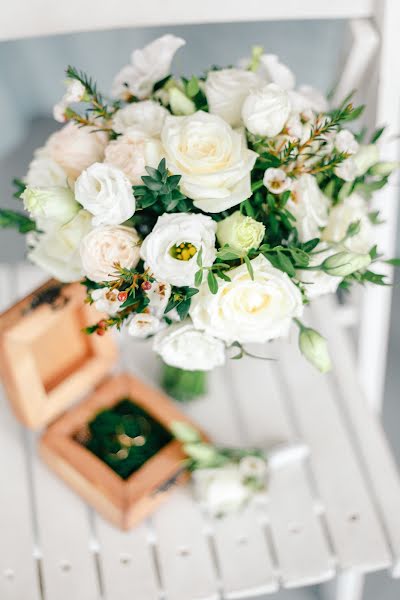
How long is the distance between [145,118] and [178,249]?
0.60ft

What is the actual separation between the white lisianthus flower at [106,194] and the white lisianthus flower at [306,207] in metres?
0.19

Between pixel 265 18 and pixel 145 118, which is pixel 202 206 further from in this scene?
pixel 265 18

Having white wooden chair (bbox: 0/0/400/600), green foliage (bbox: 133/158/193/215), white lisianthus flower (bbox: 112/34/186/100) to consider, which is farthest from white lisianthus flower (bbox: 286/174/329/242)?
white wooden chair (bbox: 0/0/400/600)

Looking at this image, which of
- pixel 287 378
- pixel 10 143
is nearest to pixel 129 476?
pixel 287 378

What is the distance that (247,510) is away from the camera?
911 millimetres

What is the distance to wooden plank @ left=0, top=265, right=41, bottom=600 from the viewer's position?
2.78 ft

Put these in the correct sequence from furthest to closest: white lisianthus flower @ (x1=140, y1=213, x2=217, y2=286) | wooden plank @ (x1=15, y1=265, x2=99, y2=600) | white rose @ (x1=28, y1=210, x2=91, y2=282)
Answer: wooden plank @ (x1=15, y1=265, x2=99, y2=600)
white rose @ (x1=28, y1=210, x2=91, y2=282)
white lisianthus flower @ (x1=140, y1=213, x2=217, y2=286)

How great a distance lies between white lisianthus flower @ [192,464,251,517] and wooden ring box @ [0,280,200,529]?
3cm

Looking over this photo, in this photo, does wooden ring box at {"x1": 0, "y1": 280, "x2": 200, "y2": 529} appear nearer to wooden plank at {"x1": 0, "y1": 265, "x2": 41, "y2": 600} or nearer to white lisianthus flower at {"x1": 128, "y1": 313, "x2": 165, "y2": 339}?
wooden plank at {"x1": 0, "y1": 265, "x2": 41, "y2": 600}

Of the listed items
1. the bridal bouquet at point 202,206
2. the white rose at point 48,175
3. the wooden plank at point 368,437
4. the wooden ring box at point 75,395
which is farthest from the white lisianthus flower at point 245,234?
the wooden plank at point 368,437

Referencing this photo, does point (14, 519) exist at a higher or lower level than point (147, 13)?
lower

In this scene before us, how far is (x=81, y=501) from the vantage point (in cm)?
91

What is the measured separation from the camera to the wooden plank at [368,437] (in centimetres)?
91

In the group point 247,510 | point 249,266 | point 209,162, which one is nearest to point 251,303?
point 249,266
